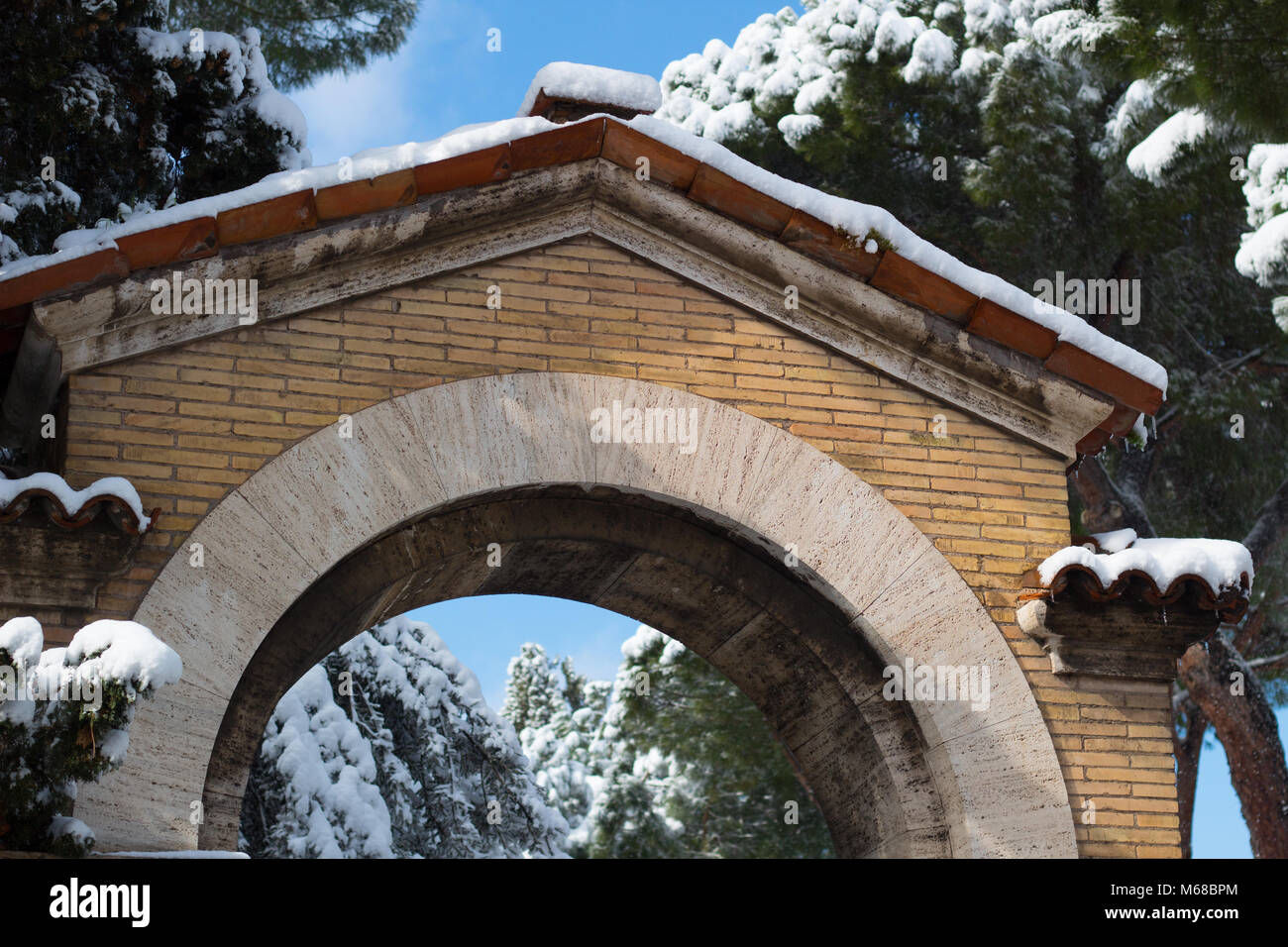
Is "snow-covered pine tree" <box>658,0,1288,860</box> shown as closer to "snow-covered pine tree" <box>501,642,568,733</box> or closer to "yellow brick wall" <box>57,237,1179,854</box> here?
"yellow brick wall" <box>57,237,1179,854</box>

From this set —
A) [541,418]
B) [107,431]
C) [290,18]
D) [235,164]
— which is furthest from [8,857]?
[290,18]

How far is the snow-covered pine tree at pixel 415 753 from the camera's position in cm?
1341

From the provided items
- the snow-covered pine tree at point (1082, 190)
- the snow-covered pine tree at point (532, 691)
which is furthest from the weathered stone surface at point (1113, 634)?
the snow-covered pine tree at point (532, 691)

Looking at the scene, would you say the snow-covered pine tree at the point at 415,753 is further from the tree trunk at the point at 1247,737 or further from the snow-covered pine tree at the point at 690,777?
the tree trunk at the point at 1247,737

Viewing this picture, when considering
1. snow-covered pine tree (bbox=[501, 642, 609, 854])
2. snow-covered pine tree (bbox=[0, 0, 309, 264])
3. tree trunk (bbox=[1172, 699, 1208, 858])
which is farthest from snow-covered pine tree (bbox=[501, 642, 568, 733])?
snow-covered pine tree (bbox=[0, 0, 309, 264])

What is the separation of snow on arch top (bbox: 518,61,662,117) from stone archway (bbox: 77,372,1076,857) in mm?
1385

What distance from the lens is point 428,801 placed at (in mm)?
15047

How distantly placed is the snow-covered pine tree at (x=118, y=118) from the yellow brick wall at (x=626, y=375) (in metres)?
3.08

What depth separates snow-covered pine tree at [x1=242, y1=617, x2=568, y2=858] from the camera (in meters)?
13.4

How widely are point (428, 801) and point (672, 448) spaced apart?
371 inches

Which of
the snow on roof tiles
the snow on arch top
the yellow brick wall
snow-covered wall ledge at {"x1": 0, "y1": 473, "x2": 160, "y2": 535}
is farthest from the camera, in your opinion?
the snow on arch top

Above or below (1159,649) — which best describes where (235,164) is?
above

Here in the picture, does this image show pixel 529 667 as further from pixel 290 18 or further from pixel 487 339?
pixel 487 339

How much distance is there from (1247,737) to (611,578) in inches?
384
